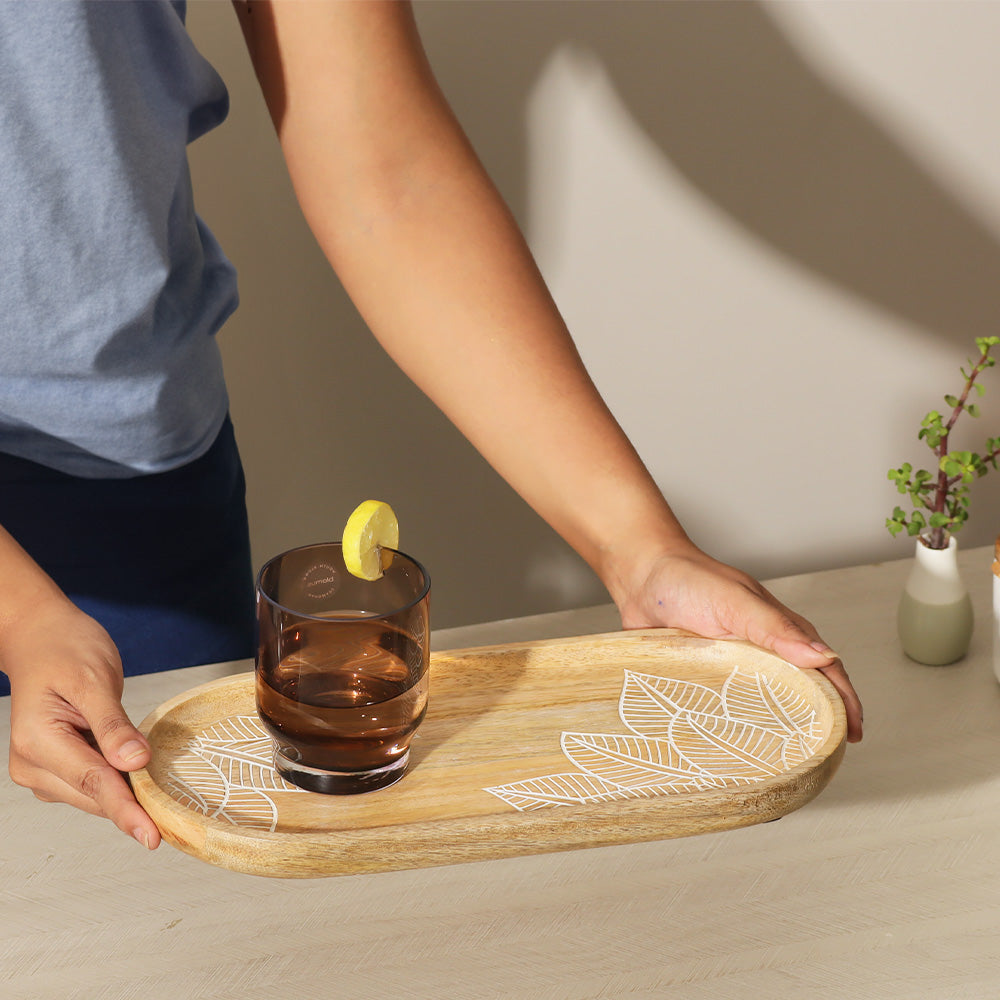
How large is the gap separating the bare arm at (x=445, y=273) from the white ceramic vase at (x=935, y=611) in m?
0.24

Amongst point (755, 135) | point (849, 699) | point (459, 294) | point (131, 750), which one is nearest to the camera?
point (131, 750)

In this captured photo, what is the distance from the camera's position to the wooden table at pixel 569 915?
0.66m

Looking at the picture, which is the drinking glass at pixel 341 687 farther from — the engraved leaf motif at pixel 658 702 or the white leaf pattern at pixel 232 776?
the engraved leaf motif at pixel 658 702

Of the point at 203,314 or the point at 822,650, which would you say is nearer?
the point at 822,650

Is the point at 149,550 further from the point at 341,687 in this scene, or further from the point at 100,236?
the point at 341,687

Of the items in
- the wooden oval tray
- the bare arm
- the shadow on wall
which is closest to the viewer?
the wooden oval tray

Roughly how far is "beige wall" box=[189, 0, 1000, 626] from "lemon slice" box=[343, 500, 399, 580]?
799 mm

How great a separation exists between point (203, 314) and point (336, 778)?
0.44 meters

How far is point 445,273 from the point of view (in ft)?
3.02

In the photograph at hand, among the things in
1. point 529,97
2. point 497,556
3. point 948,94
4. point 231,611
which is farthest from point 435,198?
point 948,94

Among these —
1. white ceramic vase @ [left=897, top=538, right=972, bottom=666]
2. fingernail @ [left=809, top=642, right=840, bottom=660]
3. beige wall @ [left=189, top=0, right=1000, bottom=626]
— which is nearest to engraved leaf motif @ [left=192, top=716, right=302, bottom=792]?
fingernail @ [left=809, top=642, right=840, bottom=660]

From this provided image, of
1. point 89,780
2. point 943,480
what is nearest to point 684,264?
point 943,480

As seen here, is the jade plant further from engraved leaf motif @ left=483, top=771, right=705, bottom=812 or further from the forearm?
engraved leaf motif @ left=483, top=771, right=705, bottom=812

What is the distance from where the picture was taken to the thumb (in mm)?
637
